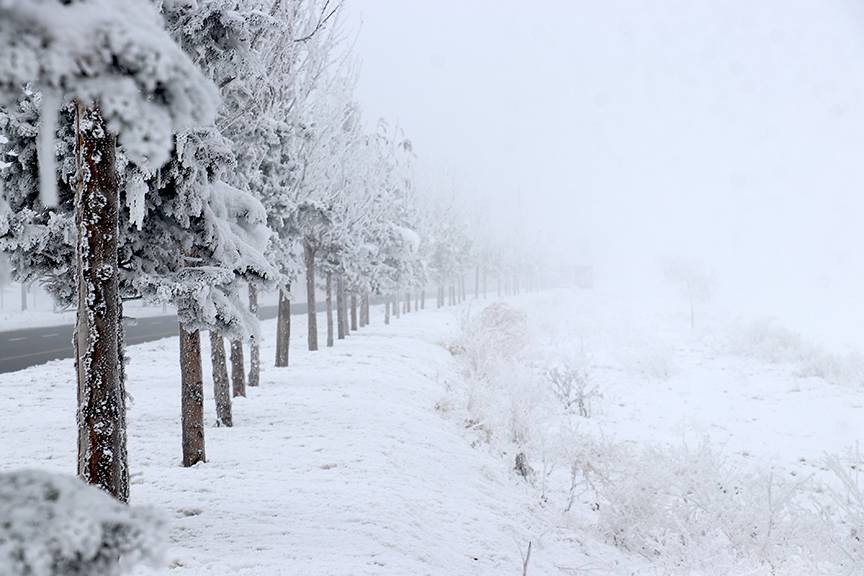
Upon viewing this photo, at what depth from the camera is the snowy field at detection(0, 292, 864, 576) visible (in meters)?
5.68

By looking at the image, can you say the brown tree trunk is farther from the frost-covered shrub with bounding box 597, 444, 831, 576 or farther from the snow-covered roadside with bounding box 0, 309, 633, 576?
the frost-covered shrub with bounding box 597, 444, 831, 576

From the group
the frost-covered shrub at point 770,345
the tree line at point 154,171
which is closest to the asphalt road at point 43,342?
the tree line at point 154,171

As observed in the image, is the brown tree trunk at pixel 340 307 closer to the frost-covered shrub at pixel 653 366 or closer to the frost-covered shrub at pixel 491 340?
the frost-covered shrub at pixel 491 340

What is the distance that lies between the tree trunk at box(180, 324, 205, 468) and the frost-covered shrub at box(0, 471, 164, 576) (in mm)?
6626

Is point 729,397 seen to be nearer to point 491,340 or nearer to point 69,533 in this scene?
point 491,340

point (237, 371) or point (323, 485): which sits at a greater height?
Result: point (237, 371)

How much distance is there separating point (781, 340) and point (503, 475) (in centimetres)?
2759

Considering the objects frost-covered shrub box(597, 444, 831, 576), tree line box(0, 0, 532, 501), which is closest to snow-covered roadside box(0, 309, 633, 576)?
frost-covered shrub box(597, 444, 831, 576)

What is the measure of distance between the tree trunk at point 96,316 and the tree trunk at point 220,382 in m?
4.94

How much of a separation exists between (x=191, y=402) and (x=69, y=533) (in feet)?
23.1

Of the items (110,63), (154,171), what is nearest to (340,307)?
(154,171)

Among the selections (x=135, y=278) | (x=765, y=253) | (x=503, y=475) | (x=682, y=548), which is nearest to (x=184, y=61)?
(x=135, y=278)

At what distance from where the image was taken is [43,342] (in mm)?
22094

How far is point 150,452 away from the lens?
27.8 feet
